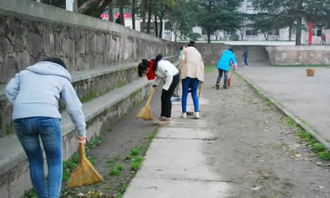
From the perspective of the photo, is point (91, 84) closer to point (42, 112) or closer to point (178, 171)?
point (178, 171)

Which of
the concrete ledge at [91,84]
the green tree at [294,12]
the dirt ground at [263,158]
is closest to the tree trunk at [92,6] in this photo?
the concrete ledge at [91,84]

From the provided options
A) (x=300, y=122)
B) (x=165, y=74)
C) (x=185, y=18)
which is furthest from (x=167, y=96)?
(x=185, y=18)

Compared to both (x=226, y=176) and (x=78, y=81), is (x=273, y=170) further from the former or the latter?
(x=78, y=81)

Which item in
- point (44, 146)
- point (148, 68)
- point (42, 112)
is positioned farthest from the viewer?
point (148, 68)

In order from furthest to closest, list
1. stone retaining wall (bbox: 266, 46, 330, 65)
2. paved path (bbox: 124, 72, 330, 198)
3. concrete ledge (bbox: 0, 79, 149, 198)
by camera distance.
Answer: stone retaining wall (bbox: 266, 46, 330, 65) < paved path (bbox: 124, 72, 330, 198) < concrete ledge (bbox: 0, 79, 149, 198)

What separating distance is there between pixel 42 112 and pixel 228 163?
11.3 feet

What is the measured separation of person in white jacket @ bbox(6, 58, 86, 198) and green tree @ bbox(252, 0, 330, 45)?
4551 centimetres

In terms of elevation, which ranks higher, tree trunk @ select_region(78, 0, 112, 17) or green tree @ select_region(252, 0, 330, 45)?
green tree @ select_region(252, 0, 330, 45)

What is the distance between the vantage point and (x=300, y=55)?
45.3 m

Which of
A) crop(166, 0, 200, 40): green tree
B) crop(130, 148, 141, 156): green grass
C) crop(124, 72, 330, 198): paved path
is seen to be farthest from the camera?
crop(166, 0, 200, 40): green tree

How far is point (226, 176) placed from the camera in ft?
19.7

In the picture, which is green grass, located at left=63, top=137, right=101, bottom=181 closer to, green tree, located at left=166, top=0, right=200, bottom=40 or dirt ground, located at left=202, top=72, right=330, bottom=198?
dirt ground, located at left=202, top=72, right=330, bottom=198

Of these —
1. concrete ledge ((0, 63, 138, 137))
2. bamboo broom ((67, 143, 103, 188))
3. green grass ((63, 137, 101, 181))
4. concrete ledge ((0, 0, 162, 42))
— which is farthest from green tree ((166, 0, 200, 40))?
bamboo broom ((67, 143, 103, 188))

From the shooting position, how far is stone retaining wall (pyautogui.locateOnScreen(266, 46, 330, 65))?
4491cm
